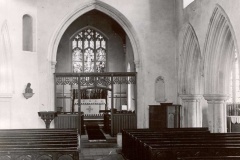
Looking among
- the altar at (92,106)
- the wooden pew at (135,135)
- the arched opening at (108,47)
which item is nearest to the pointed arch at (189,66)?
the wooden pew at (135,135)

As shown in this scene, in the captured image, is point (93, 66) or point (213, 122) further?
point (93, 66)

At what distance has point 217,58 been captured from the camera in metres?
10.9

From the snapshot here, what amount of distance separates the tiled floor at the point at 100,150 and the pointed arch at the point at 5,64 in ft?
9.48

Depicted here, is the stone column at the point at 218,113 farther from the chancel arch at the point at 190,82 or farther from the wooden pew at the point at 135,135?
the chancel arch at the point at 190,82

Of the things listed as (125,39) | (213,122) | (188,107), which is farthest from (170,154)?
(125,39)

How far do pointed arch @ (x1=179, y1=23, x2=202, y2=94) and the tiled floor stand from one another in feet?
9.99

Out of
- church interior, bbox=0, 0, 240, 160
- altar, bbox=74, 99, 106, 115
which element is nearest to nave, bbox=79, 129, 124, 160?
church interior, bbox=0, 0, 240, 160

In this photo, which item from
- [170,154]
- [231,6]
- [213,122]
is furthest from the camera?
[213,122]

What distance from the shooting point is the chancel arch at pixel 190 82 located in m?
13.3

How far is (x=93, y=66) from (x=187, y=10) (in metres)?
11.1

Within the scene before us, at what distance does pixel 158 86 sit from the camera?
1441 centimetres

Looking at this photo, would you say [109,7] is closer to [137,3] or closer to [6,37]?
[137,3]

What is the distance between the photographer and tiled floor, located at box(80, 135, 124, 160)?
1027 centimetres

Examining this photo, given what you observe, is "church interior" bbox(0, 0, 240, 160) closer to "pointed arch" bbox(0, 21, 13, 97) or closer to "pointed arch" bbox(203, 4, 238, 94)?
"pointed arch" bbox(0, 21, 13, 97)
